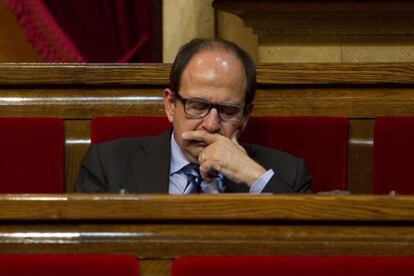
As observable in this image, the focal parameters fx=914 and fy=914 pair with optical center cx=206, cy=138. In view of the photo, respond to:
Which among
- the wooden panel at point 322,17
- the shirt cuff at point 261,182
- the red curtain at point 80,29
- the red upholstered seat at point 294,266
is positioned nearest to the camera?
the red upholstered seat at point 294,266

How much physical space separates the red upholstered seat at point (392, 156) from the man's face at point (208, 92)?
12 cm

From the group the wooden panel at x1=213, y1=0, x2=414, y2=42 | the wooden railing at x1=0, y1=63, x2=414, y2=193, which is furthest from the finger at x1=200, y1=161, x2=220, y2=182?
the wooden panel at x1=213, y1=0, x2=414, y2=42

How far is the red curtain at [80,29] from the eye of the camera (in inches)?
45.1

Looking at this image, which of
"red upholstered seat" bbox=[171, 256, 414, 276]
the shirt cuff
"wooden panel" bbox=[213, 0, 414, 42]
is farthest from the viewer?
"wooden panel" bbox=[213, 0, 414, 42]

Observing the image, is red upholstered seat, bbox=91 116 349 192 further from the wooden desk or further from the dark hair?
the wooden desk

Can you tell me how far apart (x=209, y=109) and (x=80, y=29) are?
437 mm

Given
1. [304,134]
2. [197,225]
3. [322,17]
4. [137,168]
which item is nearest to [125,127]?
[137,168]

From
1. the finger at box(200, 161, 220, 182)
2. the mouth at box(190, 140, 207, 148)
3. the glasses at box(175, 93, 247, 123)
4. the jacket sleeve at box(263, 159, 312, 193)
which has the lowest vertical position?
the jacket sleeve at box(263, 159, 312, 193)

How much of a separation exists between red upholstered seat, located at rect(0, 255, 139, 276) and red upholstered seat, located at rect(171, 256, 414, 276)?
1.1 inches

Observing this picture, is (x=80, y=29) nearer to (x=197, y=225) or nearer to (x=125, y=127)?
(x=125, y=127)

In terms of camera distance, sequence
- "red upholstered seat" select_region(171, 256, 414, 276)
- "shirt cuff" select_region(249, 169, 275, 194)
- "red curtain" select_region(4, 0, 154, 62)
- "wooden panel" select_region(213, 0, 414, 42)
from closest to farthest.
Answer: "red upholstered seat" select_region(171, 256, 414, 276)
"shirt cuff" select_region(249, 169, 275, 194)
"wooden panel" select_region(213, 0, 414, 42)
"red curtain" select_region(4, 0, 154, 62)

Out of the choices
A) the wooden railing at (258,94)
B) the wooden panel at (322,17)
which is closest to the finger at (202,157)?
the wooden railing at (258,94)

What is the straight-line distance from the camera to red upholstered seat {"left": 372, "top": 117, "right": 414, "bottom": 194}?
2.59 feet

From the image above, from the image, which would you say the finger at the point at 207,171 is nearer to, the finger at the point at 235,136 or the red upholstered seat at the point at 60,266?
the finger at the point at 235,136
